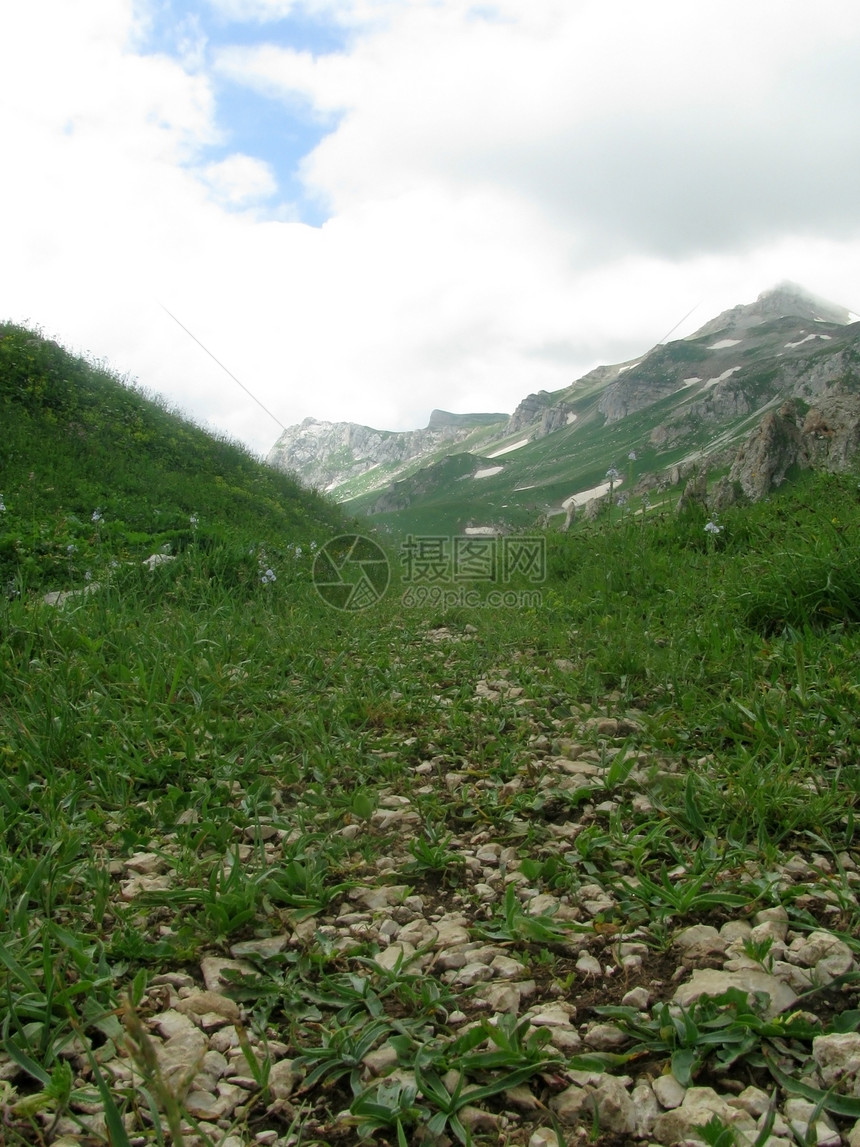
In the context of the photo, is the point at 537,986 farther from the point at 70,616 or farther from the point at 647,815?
the point at 70,616

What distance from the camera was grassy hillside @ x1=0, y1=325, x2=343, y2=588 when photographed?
929cm

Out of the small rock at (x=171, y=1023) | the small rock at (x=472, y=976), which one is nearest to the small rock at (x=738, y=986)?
the small rock at (x=472, y=976)

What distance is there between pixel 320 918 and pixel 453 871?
0.68m

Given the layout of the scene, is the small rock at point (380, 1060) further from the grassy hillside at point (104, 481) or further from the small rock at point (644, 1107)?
the grassy hillside at point (104, 481)

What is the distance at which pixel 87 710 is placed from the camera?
472cm

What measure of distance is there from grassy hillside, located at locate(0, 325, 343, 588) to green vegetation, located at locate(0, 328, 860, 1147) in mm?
1647

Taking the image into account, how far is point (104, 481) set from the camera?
42.9ft

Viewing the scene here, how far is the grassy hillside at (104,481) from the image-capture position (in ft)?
30.5
